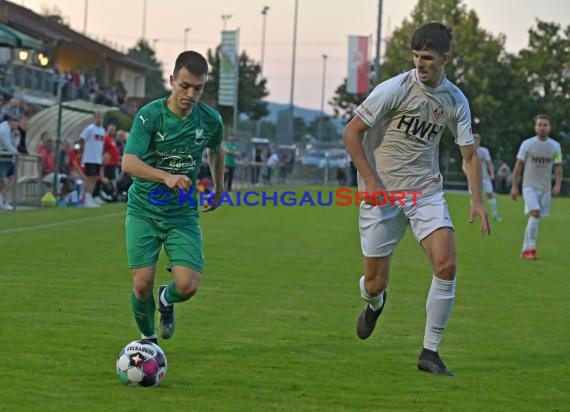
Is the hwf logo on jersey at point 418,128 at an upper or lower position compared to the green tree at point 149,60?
lower

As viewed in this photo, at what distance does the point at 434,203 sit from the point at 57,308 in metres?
3.94

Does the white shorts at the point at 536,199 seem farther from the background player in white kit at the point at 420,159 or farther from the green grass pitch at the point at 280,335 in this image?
the background player in white kit at the point at 420,159

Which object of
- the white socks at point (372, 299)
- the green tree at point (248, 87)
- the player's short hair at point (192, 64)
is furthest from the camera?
the green tree at point (248, 87)

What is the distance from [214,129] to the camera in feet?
27.8

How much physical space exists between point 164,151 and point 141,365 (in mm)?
1549

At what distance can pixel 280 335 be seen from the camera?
972cm

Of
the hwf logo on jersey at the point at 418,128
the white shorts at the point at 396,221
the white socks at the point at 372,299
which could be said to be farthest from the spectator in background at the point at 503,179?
the hwf logo on jersey at the point at 418,128

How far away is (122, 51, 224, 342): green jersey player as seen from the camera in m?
8.04

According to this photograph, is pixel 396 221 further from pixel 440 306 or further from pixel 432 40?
pixel 432 40

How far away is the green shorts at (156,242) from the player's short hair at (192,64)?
3.32 feet

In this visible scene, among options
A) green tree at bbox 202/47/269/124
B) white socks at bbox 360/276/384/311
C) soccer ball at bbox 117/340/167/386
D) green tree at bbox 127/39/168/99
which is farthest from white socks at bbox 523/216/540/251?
green tree at bbox 127/39/168/99

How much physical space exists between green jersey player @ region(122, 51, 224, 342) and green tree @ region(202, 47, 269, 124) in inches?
3399

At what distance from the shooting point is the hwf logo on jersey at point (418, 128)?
8.49m

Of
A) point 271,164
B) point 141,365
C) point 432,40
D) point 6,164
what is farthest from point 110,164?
point 271,164
